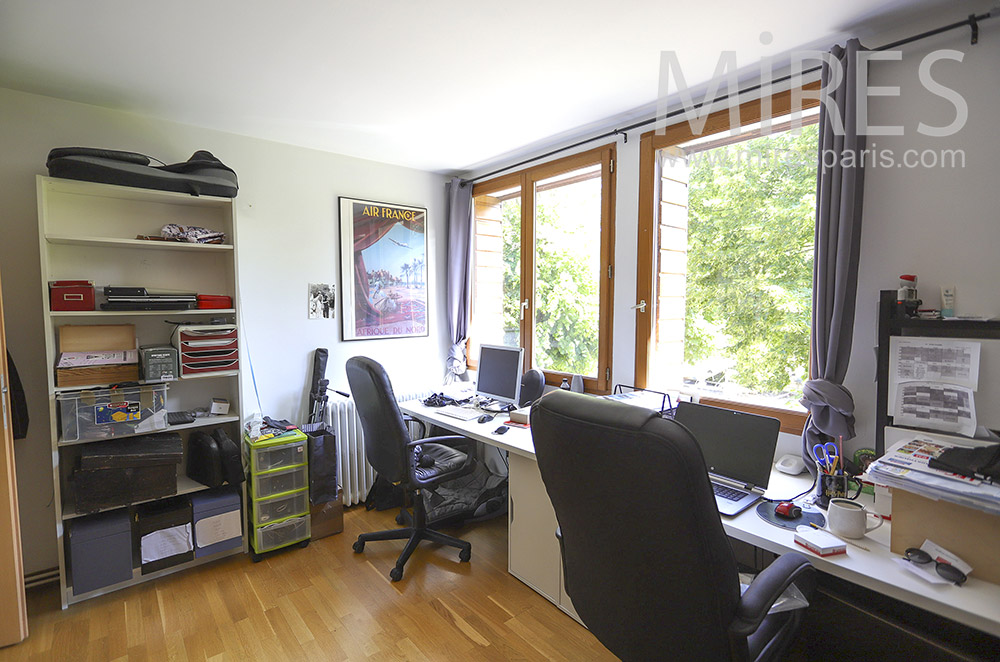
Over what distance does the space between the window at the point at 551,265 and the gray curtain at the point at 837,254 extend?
1.13 metres

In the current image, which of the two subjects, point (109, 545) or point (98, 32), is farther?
point (109, 545)

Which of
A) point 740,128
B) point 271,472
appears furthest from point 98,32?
point 740,128

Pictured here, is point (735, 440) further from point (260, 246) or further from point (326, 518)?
point (260, 246)

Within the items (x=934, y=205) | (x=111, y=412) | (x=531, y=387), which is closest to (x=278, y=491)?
(x=111, y=412)

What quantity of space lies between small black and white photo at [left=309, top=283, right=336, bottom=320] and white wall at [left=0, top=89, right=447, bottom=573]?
1.9 inches

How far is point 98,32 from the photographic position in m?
1.79

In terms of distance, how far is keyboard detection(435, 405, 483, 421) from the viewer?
2.86m

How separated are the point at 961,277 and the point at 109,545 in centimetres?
385

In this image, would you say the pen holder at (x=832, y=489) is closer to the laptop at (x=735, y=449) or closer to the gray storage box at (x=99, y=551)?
the laptop at (x=735, y=449)

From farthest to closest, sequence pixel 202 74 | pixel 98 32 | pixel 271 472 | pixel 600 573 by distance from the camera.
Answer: pixel 271 472
pixel 202 74
pixel 98 32
pixel 600 573

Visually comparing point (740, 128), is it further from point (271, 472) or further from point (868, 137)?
point (271, 472)

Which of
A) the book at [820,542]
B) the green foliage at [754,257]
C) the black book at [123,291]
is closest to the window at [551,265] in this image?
the green foliage at [754,257]

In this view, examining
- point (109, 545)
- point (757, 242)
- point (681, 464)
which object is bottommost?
point (109, 545)

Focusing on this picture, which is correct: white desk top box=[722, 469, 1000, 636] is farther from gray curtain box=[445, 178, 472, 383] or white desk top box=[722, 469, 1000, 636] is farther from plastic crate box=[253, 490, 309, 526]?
gray curtain box=[445, 178, 472, 383]
